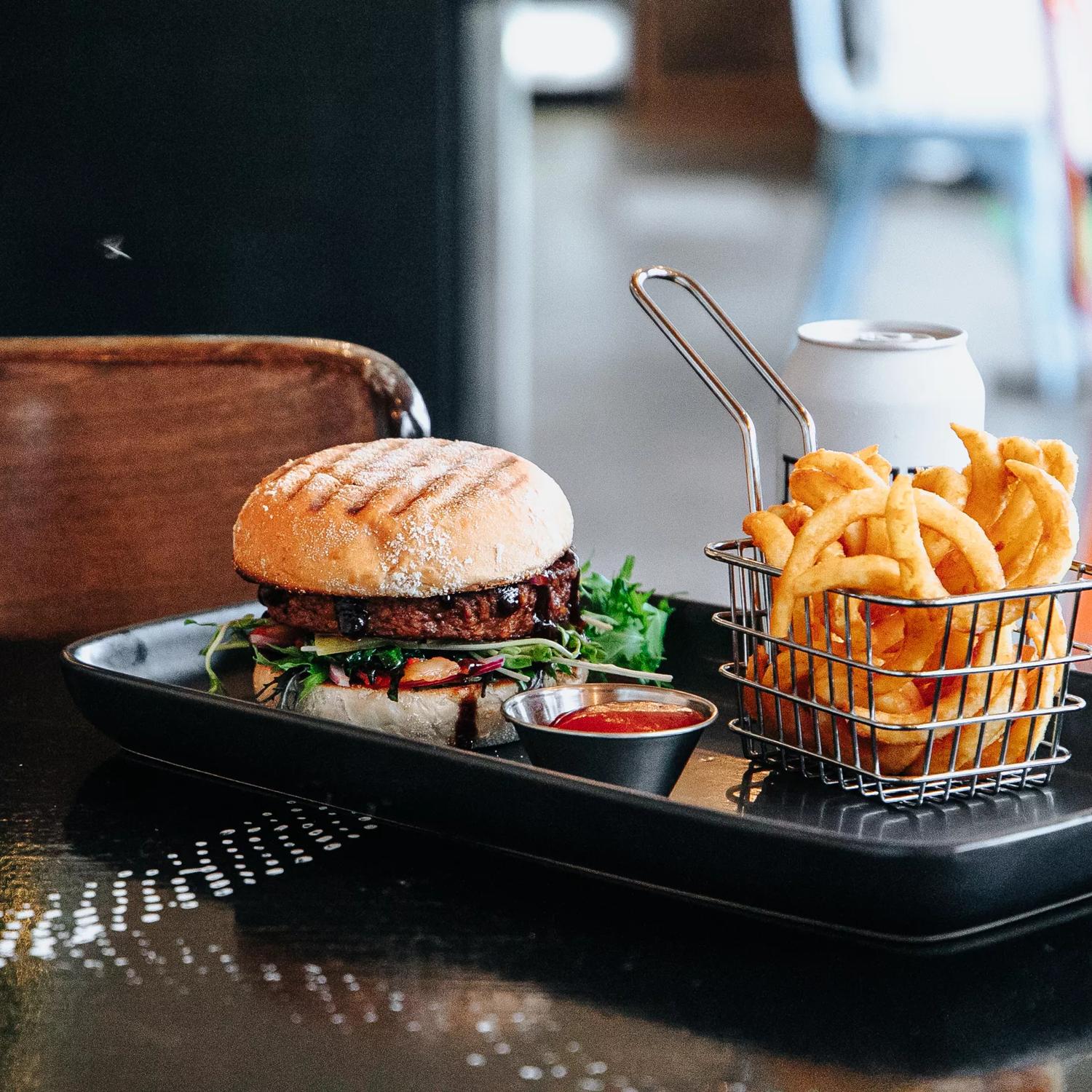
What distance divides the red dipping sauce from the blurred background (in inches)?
24.2

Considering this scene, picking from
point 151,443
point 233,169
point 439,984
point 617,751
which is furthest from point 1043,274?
point 439,984

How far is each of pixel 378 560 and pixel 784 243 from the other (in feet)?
32.5

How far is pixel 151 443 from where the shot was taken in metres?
2.11

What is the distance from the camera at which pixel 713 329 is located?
8250mm

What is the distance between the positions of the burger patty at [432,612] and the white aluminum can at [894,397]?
0.31 metres

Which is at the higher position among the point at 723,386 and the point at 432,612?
the point at 723,386

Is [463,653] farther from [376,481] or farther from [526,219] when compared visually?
[526,219]

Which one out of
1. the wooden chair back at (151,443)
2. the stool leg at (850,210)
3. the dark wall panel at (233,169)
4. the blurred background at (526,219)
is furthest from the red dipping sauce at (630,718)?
the stool leg at (850,210)

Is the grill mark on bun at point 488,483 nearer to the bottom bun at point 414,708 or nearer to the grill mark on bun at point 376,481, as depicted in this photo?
the grill mark on bun at point 376,481

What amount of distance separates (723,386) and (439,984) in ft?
2.37

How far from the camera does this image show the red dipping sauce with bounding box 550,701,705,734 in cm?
126

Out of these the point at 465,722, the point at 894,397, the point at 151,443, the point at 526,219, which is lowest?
the point at 465,722

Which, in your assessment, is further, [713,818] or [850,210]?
[850,210]

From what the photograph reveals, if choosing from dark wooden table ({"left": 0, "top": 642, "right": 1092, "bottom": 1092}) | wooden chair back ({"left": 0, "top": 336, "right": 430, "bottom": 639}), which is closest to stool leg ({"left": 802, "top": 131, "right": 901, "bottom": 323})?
wooden chair back ({"left": 0, "top": 336, "right": 430, "bottom": 639})
